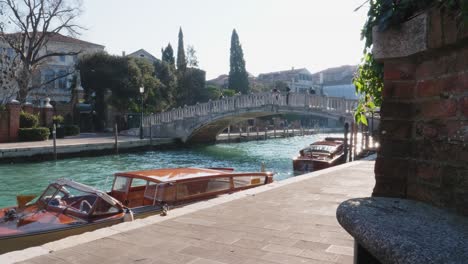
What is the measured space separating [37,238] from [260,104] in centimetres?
1949

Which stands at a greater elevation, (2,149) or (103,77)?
(103,77)

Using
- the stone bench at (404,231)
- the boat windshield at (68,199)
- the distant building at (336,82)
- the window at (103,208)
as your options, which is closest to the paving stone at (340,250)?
the stone bench at (404,231)

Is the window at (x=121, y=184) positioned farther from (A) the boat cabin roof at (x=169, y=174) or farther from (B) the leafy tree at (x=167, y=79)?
(B) the leafy tree at (x=167, y=79)

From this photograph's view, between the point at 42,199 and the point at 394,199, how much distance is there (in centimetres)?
562

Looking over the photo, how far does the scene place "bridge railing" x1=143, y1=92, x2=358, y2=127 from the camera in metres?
21.2

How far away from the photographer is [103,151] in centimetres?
1931

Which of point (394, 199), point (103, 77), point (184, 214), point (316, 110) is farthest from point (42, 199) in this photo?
point (103, 77)

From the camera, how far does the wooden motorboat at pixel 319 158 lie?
14.1 metres

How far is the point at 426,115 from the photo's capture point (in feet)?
4.81

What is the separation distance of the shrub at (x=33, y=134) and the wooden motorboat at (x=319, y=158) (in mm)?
13199

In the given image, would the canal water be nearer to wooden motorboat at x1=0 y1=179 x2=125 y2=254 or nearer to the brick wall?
wooden motorboat at x1=0 y1=179 x2=125 y2=254

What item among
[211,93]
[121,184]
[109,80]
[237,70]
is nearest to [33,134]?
[109,80]

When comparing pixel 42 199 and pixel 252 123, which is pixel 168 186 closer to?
pixel 42 199

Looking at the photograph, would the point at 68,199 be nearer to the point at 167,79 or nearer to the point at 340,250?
the point at 340,250
